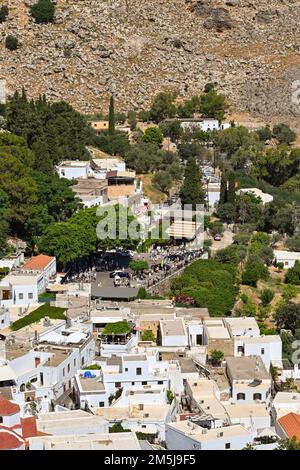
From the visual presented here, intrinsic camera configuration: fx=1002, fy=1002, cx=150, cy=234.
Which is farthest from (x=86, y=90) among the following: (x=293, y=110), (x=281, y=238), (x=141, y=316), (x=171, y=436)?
(x=171, y=436)

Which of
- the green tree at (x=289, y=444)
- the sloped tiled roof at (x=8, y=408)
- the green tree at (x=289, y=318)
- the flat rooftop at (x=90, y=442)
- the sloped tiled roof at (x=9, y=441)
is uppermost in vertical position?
the flat rooftop at (x=90, y=442)

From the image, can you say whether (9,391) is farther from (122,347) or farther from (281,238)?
(281,238)

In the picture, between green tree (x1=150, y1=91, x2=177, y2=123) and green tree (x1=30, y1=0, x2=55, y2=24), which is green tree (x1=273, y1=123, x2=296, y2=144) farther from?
green tree (x1=30, y1=0, x2=55, y2=24)

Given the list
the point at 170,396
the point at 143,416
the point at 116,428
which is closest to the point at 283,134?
the point at 170,396

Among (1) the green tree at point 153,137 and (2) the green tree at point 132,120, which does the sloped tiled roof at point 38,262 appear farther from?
(2) the green tree at point 132,120

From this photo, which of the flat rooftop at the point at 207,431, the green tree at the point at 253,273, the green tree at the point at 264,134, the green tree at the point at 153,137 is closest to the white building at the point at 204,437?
the flat rooftop at the point at 207,431

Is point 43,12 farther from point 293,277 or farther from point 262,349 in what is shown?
point 262,349
